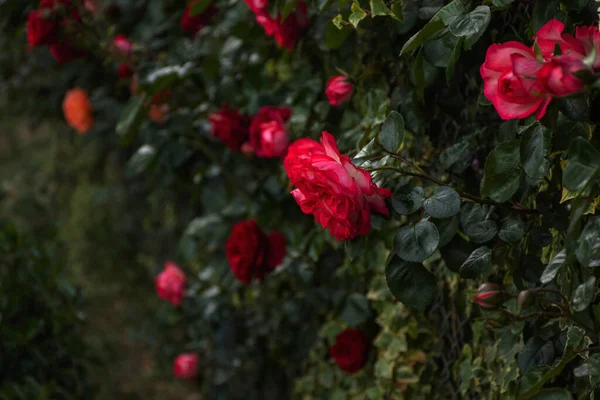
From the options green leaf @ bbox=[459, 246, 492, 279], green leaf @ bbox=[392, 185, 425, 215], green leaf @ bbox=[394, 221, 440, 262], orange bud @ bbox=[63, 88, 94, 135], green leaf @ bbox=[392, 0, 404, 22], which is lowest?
orange bud @ bbox=[63, 88, 94, 135]

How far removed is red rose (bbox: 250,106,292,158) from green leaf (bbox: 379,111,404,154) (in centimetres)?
50

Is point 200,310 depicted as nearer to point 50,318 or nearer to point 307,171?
point 50,318

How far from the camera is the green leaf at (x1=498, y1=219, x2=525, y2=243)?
103cm

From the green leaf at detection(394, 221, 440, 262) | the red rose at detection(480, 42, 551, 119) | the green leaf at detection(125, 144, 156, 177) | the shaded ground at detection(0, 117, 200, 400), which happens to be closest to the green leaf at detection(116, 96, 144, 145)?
the green leaf at detection(125, 144, 156, 177)

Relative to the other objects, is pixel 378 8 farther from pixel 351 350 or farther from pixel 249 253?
pixel 351 350

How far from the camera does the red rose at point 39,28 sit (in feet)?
5.65

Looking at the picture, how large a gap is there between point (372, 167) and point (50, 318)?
1430 mm

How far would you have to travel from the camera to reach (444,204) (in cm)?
99

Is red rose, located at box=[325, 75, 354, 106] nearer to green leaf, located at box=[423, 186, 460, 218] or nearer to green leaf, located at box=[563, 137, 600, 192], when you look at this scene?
green leaf, located at box=[423, 186, 460, 218]

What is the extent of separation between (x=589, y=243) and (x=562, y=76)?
22 centimetres

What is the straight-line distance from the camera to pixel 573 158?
31.9 inches

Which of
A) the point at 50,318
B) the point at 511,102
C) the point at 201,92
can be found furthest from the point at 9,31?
the point at 511,102

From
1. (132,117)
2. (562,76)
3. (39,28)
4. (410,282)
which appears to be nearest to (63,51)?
(39,28)

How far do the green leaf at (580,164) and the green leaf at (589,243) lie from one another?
0.21 ft
